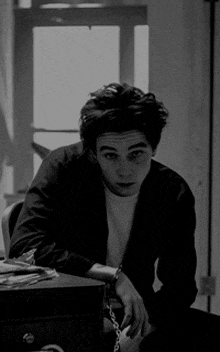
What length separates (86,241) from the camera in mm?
2223

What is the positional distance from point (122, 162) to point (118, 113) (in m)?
0.18

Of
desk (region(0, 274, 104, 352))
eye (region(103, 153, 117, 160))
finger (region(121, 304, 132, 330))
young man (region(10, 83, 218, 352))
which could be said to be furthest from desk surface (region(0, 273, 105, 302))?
eye (region(103, 153, 117, 160))

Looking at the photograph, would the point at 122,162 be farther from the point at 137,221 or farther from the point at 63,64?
the point at 63,64

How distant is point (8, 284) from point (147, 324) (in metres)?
0.47

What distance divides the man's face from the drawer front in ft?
2.47

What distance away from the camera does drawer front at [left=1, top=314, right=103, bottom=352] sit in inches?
60.2

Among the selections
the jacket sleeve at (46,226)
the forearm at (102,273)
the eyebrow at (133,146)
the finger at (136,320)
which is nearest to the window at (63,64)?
the eyebrow at (133,146)

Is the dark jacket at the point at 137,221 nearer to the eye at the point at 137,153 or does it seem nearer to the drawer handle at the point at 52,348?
the eye at the point at 137,153

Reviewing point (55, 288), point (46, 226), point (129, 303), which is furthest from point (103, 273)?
point (55, 288)

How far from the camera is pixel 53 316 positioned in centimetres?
156

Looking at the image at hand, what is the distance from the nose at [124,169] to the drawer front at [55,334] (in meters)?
0.76

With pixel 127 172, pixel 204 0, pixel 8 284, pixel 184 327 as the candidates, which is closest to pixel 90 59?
pixel 204 0

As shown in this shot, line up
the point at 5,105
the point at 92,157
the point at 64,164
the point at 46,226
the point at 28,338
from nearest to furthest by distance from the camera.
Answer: the point at 28,338 < the point at 46,226 < the point at 64,164 < the point at 92,157 < the point at 5,105

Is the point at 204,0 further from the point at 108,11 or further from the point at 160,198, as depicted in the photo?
the point at 160,198
